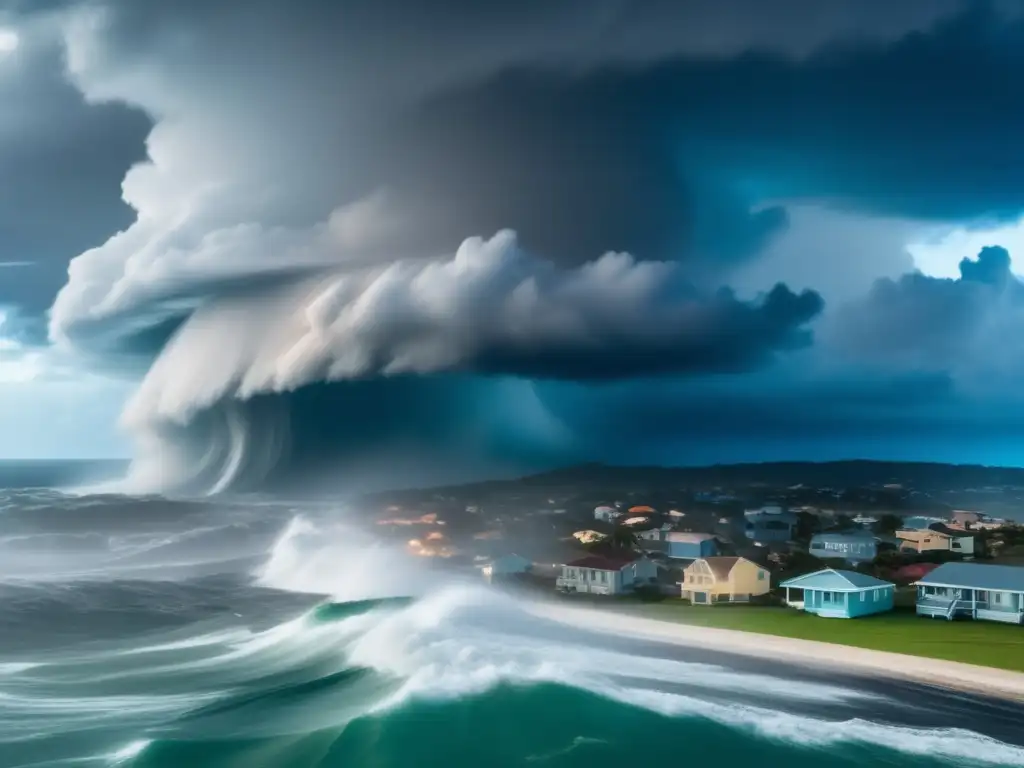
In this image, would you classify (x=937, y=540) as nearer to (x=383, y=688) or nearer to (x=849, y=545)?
(x=849, y=545)

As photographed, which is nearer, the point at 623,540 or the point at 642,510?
the point at 623,540

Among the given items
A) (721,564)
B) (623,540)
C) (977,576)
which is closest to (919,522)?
(977,576)

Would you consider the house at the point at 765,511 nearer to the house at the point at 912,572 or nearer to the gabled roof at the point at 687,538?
the gabled roof at the point at 687,538

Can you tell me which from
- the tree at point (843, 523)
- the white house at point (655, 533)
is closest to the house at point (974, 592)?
the tree at point (843, 523)

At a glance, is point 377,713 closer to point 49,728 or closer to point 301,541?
point 49,728

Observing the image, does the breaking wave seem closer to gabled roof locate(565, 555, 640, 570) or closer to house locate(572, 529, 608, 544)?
gabled roof locate(565, 555, 640, 570)

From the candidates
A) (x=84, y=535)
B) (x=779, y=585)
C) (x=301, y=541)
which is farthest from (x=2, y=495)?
(x=779, y=585)
